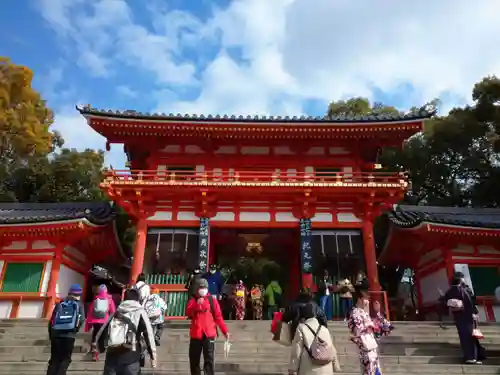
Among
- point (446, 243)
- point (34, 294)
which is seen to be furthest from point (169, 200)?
point (446, 243)

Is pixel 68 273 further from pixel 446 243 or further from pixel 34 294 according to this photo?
pixel 446 243

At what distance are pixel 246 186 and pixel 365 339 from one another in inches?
362

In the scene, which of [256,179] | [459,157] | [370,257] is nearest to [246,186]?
[256,179]

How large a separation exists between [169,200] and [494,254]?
1234cm

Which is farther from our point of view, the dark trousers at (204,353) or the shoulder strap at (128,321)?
the dark trousers at (204,353)

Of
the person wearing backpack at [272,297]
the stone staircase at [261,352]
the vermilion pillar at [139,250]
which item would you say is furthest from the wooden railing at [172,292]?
the person wearing backpack at [272,297]

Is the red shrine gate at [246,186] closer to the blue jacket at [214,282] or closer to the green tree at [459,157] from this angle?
the blue jacket at [214,282]

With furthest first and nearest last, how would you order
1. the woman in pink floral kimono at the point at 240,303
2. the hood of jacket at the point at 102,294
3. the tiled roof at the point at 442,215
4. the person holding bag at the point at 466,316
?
1. the tiled roof at the point at 442,215
2. the woman in pink floral kimono at the point at 240,303
3. the hood of jacket at the point at 102,294
4. the person holding bag at the point at 466,316

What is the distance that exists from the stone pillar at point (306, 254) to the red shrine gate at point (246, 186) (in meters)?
0.04

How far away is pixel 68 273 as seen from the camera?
1659 cm

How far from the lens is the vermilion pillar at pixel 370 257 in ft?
47.6

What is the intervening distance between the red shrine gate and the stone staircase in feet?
11.3

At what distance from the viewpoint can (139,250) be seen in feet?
49.1

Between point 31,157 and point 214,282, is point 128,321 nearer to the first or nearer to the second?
point 214,282
